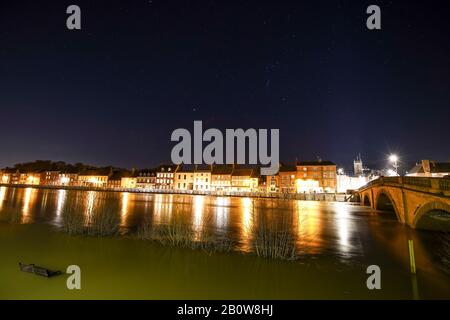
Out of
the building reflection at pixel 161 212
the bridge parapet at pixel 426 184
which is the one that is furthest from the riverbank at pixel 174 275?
the building reflection at pixel 161 212

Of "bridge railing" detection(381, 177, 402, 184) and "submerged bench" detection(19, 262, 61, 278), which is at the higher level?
"bridge railing" detection(381, 177, 402, 184)

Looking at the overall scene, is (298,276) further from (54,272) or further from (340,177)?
(340,177)

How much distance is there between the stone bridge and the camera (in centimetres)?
1492

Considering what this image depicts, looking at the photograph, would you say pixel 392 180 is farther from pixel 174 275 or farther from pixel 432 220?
pixel 174 275

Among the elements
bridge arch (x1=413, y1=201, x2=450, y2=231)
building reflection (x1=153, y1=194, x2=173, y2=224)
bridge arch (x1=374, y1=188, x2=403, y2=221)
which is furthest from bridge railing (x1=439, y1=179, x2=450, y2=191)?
building reflection (x1=153, y1=194, x2=173, y2=224)

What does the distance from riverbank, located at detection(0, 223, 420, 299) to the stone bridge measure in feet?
19.8

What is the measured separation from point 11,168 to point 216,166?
5861 inches

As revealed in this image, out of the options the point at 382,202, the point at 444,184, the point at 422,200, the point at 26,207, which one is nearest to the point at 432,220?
the point at 422,200

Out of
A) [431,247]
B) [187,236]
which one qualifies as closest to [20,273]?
[187,236]

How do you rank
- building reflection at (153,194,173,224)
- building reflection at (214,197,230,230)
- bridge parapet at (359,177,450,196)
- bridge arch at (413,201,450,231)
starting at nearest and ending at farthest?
bridge parapet at (359,177,450,196), bridge arch at (413,201,450,231), building reflection at (214,197,230,230), building reflection at (153,194,173,224)

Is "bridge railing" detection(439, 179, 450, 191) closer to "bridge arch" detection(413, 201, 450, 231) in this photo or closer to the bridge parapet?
the bridge parapet

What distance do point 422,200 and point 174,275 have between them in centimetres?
1860

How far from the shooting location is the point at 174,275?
978 centimetres
